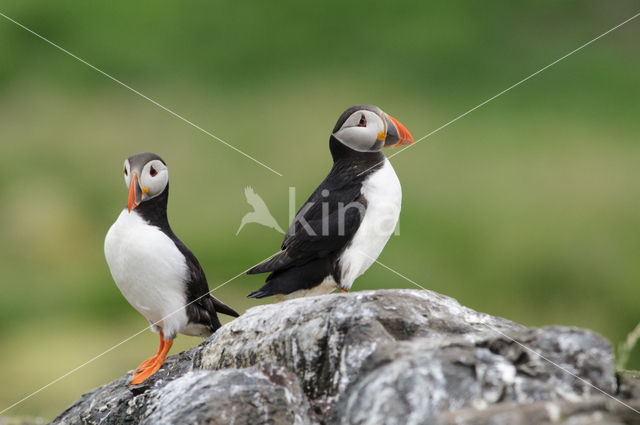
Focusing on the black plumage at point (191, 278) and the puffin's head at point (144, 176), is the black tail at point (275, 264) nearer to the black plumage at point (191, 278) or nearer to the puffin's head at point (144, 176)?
the black plumage at point (191, 278)

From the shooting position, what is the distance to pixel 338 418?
10.6 feet

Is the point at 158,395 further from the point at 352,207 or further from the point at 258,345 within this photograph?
the point at 352,207

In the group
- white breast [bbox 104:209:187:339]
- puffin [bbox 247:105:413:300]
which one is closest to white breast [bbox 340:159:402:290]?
puffin [bbox 247:105:413:300]

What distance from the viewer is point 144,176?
469 centimetres

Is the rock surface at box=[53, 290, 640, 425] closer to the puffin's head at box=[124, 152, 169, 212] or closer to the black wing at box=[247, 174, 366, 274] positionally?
the black wing at box=[247, 174, 366, 274]

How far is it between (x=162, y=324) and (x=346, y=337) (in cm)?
170

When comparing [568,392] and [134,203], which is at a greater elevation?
[134,203]

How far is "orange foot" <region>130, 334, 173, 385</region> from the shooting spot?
465cm

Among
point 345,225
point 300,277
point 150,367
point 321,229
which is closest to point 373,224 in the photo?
point 345,225

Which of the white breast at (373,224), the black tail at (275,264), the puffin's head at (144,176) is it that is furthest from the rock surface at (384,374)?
the puffin's head at (144,176)

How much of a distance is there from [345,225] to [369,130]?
0.62 metres

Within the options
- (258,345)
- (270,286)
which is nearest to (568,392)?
(258,345)

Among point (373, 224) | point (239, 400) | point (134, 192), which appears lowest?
point (239, 400)

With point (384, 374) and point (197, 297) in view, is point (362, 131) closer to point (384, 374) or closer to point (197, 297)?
point (197, 297)
